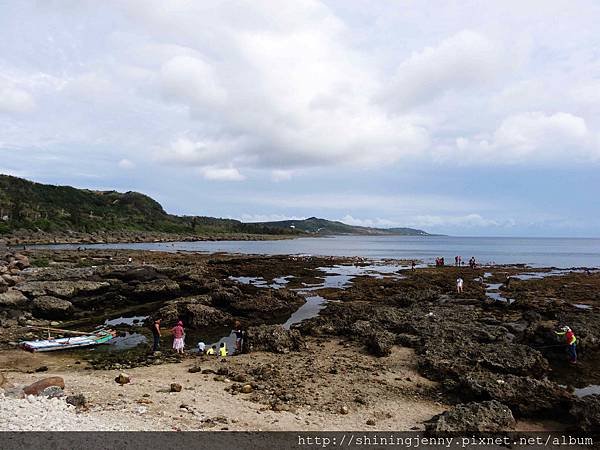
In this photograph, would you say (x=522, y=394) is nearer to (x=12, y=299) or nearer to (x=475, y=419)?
(x=475, y=419)

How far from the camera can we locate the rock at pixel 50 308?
30203 millimetres

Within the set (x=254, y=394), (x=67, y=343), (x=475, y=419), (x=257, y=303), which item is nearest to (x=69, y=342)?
(x=67, y=343)

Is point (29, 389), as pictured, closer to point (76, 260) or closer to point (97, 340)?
point (97, 340)

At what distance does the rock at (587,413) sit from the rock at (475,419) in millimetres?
2162

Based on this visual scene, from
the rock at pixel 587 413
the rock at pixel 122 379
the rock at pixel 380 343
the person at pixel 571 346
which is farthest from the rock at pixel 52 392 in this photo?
the person at pixel 571 346

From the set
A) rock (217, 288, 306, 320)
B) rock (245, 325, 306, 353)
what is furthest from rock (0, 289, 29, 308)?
rock (245, 325, 306, 353)

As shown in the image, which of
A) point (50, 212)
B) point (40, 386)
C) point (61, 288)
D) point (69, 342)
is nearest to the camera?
point (40, 386)

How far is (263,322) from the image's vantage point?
98.2 ft

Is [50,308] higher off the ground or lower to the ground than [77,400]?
lower

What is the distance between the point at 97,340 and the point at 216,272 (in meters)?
32.5

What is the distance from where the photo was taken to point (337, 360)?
20328 mm

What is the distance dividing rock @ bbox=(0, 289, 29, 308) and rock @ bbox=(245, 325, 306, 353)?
65.4 ft

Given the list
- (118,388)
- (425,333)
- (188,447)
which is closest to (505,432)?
(188,447)

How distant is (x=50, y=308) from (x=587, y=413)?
33212mm
